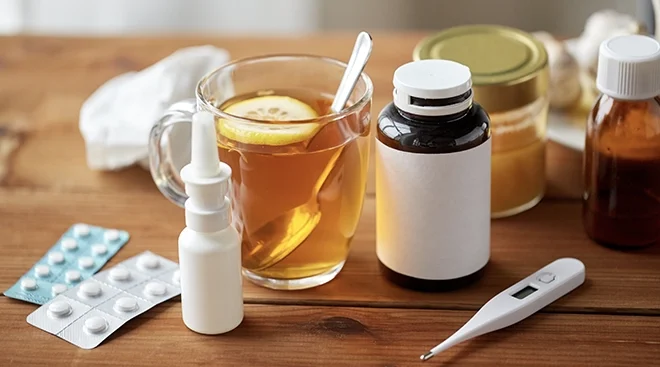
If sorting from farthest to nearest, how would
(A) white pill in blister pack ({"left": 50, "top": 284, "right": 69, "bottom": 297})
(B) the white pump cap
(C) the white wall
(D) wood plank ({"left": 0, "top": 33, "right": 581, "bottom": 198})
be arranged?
(C) the white wall → (D) wood plank ({"left": 0, "top": 33, "right": 581, "bottom": 198}) → (A) white pill in blister pack ({"left": 50, "top": 284, "right": 69, "bottom": 297}) → (B) the white pump cap

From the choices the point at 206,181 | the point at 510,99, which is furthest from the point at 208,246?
the point at 510,99

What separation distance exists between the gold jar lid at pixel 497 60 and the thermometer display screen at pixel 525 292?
0.15 metres

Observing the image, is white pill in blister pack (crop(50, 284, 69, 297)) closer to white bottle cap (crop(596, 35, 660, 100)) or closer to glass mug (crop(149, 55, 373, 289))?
glass mug (crop(149, 55, 373, 289))

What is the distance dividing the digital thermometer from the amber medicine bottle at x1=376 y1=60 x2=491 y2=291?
0.04m

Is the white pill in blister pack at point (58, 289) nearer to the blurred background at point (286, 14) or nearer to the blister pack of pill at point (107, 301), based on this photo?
the blister pack of pill at point (107, 301)

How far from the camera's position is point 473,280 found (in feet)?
2.39

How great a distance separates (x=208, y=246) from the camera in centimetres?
65

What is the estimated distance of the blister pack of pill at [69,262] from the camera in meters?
0.73

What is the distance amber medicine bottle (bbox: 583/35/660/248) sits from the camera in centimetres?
71

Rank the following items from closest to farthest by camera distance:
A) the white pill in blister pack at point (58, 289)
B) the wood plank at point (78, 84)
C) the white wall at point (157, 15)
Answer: the white pill in blister pack at point (58, 289), the wood plank at point (78, 84), the white wall at point (157, 15)

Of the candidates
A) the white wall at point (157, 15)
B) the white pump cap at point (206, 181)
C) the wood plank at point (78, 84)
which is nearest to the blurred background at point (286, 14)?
the white wall at point (157, 15)

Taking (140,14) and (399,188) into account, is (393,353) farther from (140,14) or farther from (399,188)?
(140,14)

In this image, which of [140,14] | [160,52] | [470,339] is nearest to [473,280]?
[470,339]

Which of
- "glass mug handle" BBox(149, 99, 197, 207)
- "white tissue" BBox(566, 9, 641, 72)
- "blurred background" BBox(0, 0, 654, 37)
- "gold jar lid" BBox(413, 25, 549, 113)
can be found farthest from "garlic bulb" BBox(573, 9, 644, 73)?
"blurred background" BBox(0, 0, 654, 37)
